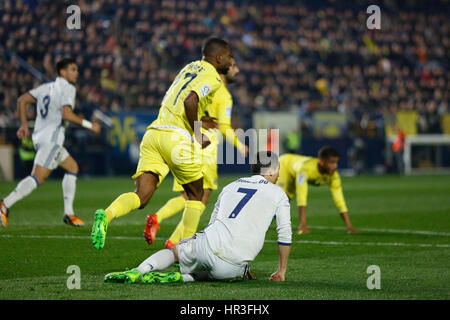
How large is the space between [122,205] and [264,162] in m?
1.36

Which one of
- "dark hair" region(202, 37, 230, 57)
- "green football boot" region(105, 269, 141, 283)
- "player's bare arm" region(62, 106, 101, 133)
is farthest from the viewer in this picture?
"player's bare arm" region(62, 106, 101, 133)

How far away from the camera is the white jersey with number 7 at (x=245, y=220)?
5797 millimetres

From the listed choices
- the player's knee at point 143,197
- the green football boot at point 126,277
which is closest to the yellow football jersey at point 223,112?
the player's knee at point 143,197

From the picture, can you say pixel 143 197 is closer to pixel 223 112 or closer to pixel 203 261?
pixel 203 261

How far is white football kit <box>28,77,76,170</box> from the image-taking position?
10.5 meters

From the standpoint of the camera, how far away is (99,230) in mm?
6020

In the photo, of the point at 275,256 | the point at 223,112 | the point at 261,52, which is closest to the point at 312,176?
the point at 223,112

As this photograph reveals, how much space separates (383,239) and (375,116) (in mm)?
21453

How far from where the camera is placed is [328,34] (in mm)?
34531

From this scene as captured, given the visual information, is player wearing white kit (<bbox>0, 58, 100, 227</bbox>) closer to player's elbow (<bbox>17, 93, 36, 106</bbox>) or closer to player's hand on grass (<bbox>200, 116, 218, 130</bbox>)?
player's elbow (<bbox>17, 93, 36, 106</bbox>)

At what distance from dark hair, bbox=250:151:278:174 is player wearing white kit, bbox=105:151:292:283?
3.9 inches

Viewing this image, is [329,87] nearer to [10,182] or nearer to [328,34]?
[328,34]

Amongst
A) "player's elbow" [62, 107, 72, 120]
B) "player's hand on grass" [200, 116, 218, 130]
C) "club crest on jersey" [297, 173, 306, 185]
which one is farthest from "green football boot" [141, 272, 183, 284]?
"player's elbow" [62, 107, 72, 120]

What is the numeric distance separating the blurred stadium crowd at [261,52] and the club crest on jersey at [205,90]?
640 inches
